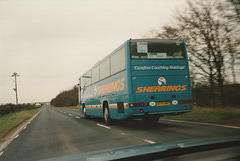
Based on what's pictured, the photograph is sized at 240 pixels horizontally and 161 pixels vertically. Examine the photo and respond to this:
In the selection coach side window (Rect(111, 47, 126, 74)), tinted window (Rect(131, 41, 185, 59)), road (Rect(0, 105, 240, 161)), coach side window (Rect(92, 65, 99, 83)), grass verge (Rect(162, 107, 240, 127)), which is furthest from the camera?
coach side window (Rect(92, 65, 99, 83))

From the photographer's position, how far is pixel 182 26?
54.7ft

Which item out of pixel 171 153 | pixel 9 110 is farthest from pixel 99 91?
pixel 9 110

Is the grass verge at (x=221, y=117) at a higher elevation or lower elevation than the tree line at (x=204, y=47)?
lower

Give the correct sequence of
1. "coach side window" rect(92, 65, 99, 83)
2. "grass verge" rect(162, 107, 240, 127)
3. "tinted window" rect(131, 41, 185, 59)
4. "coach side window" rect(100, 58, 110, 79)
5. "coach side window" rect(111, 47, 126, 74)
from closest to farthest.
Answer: "tinted window" rect(131, 41, 185, 59) < "coach side window" rect(111, 47, 126, 74) < "grass verge" rect(162, 107, 240, 127) < "coach side window" rect(100, 58, 110, 79) < "coach side window" rect(92, 65, 99, 83)

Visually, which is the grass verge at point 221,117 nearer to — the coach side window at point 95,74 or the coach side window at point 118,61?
the coach side window at point 118,61

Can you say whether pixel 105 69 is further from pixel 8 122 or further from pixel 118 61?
pixel 8 122

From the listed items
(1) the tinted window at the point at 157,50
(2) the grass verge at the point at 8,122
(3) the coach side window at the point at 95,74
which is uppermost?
(1) the tinted window at the point at 157,50

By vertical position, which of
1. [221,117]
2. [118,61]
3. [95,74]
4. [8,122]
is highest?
[118,61]

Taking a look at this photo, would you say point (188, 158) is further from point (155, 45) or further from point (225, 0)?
point (225, 0)

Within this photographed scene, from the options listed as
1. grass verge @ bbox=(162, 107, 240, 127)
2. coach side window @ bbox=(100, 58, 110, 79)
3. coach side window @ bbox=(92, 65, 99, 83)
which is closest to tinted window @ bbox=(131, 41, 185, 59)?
coach side window @ bbox=(100, 58, 110, 79)

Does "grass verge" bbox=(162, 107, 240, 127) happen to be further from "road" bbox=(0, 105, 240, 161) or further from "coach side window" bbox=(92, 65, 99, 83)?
"coach side window" bbox=(92, 65, 99, 83)

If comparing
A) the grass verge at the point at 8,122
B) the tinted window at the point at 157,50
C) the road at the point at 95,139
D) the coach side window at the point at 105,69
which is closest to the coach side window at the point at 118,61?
the tinted window at the point at 157,50

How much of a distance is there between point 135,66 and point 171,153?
6.69 meters

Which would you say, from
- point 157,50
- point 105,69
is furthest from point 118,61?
point 105,69
